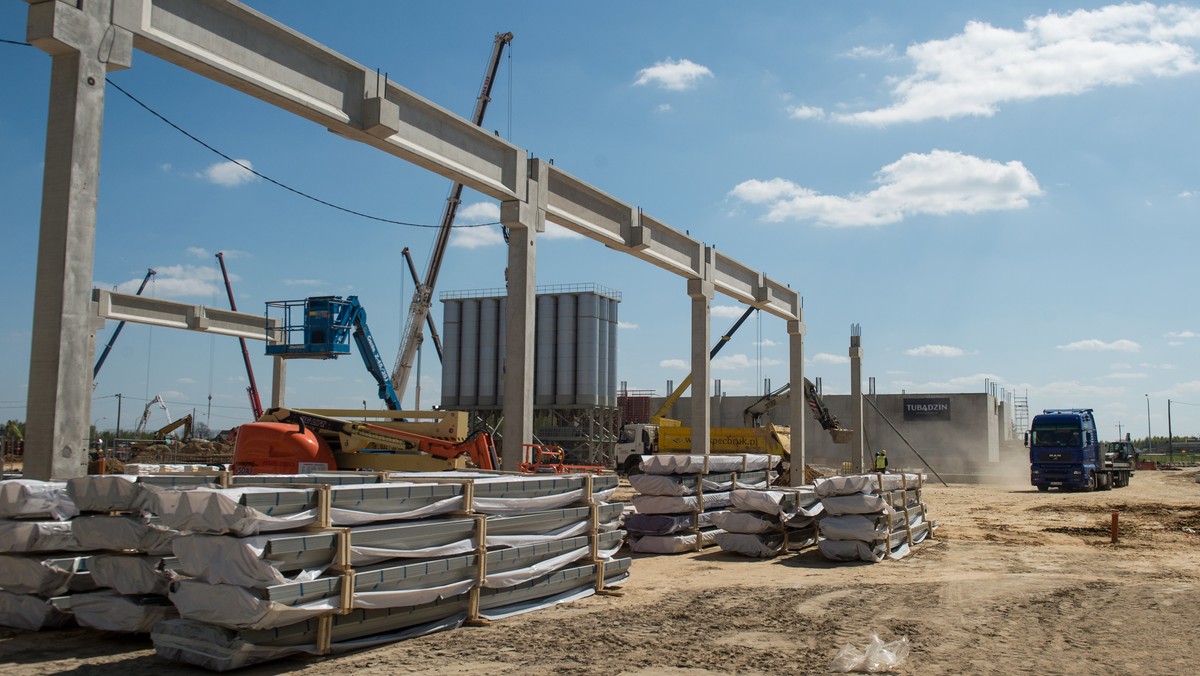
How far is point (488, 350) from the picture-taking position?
45969 millimetres

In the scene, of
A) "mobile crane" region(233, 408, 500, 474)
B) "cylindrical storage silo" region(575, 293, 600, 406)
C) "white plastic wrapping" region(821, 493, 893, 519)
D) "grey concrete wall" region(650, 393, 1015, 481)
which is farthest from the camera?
"grey concrete wall" region(650, 393, 1015, 481)

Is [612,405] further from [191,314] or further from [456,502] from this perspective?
[456,502]

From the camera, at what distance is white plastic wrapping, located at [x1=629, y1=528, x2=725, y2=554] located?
1483 cm

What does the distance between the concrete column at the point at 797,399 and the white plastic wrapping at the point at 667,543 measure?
52.5ft

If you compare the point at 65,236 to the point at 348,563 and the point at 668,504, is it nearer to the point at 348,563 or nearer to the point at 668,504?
the point at 348,563

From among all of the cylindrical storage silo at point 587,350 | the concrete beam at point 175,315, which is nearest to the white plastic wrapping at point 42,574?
the concrete beam at point 175,315

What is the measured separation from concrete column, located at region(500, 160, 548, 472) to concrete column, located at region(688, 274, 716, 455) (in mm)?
7951

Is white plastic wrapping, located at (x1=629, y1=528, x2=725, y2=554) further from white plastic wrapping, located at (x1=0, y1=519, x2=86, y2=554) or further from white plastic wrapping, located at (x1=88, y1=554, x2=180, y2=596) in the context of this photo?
white plastic wrapping, located at (x1=0, y1=519, x2=86, y2=554)

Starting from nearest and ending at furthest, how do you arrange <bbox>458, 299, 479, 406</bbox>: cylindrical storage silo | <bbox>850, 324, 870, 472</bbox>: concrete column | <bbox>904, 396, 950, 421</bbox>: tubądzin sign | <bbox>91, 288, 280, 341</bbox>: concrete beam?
1. <bbox>91, 288, 280, 341</bbox>: concrete beam
2. <bbox>850, 324, 870, 472</bbox>: concrete column
3. <bbox>458, 299, 479, 406</bbox>: cylindrical storage silo
4. <bbox>904, 396, 950, 421</bbox>: tubądzin sign

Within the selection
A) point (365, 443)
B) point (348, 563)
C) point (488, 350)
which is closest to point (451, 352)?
point (488, 350)

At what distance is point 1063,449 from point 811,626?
28.6m

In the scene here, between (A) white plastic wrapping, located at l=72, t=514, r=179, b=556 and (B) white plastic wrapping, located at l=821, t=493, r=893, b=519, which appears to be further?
(B) white plastic wrapping, located at l=821, t=493, r=893, b=519

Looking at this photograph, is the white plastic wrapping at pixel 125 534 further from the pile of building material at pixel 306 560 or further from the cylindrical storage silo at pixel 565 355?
the cylindrical storage silo at pixel 565 355

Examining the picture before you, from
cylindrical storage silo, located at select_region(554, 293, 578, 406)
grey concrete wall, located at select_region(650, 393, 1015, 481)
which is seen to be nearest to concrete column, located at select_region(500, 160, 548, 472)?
cylindrical storage silo, located at select_region(554, 293, 578, 406)
